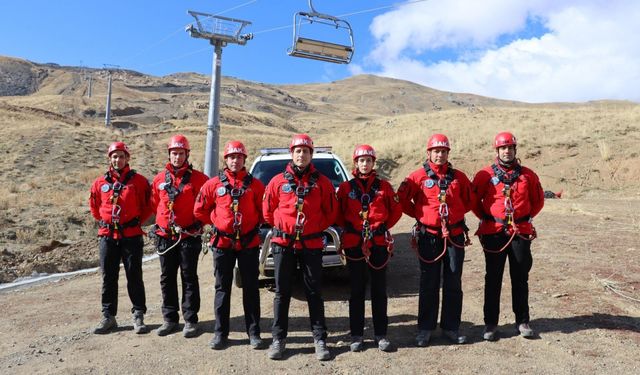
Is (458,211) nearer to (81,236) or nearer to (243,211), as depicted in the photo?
(243,211)

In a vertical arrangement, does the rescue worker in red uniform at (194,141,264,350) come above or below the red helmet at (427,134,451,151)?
below

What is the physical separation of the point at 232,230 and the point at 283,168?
3.16 meters

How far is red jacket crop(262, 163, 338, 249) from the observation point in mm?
4891

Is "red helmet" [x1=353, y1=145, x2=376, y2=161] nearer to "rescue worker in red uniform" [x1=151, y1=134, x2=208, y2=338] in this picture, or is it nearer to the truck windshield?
"rescue worker in red uniform" [x1=151, y1=134, x2=208, y2=338]

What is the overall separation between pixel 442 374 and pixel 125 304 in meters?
4.88

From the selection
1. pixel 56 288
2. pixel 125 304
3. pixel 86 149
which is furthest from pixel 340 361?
pixel 86 149

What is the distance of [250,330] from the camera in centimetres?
521

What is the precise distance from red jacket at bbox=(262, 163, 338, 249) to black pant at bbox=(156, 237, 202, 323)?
114 centimetres

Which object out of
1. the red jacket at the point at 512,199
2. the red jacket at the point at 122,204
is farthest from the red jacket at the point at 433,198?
the red jacket at the point at 122,204

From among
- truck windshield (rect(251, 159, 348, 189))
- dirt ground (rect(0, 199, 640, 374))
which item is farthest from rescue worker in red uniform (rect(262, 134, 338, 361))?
truck windshield (rect(251, 159, 348, 189))

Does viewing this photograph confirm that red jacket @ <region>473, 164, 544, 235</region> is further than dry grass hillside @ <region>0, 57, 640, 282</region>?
No

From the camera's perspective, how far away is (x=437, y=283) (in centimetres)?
520

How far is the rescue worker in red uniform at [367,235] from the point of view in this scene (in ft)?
16.4

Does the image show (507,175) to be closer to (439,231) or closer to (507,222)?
(507,222)
